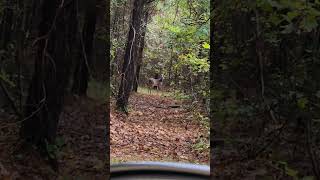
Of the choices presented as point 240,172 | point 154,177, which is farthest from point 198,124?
point 240,172

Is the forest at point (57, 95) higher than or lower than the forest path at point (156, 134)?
higher

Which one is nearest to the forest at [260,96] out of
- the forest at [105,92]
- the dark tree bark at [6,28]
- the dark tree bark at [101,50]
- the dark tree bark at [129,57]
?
the forest at [105,92]

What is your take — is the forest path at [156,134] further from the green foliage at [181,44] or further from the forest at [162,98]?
the green foliage at [181,44]

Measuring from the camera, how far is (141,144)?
229 inches

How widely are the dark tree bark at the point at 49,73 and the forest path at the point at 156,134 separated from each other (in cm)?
134

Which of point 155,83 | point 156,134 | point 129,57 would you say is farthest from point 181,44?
point 155,83

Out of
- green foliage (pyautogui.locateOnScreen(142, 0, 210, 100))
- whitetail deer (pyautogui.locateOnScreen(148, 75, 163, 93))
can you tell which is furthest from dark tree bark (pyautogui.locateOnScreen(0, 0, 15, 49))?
whitetail deer (pyautogui.locateOnScreen(148, 75, 163, 93))

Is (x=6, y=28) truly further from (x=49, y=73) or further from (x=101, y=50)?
(x=101, y=50)

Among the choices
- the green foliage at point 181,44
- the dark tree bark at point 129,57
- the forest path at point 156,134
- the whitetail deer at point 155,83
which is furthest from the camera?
the whitetail deer at point 155,83

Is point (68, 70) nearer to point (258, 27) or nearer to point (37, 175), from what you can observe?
point (37, 175)

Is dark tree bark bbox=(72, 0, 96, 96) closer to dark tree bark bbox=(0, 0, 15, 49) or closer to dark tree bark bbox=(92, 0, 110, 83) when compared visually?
dark tree bark bbox=(92, 0, 110, 83)

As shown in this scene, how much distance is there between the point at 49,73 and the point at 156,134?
3.52 m

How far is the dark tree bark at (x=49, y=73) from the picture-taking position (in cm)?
307

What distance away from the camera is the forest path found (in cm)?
535
